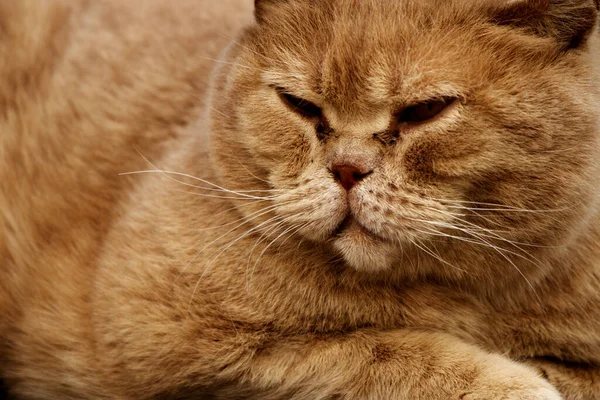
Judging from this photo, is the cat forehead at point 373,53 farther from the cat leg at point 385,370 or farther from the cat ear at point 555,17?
the cat leg at point 385,370

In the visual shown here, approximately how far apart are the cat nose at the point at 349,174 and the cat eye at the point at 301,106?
17 cm

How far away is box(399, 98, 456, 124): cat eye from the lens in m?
1.77

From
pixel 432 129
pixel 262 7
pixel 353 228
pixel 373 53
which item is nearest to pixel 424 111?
pixel 432 129

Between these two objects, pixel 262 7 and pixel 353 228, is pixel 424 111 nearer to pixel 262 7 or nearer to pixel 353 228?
pixel 353 228

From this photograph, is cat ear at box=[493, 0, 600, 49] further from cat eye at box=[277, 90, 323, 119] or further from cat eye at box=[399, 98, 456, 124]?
cat eye at box=[277, 90, 323, 119]

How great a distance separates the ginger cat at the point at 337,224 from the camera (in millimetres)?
1789

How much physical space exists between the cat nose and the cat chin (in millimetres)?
110

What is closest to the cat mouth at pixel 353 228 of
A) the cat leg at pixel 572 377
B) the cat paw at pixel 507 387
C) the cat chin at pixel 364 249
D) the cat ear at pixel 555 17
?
the cat chin at pixel 364 249

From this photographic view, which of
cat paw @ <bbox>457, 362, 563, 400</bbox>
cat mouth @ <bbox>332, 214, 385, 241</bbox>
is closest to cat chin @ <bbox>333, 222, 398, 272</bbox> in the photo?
cat mouth @ <bbox>332, 214, 385, 241</bbox>

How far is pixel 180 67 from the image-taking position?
270cm

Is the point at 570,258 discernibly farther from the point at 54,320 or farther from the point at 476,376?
Result: the point at 54,320

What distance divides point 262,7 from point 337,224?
0.62 metres

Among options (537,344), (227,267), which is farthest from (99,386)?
(537,344)

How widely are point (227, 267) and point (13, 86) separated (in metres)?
1.20
